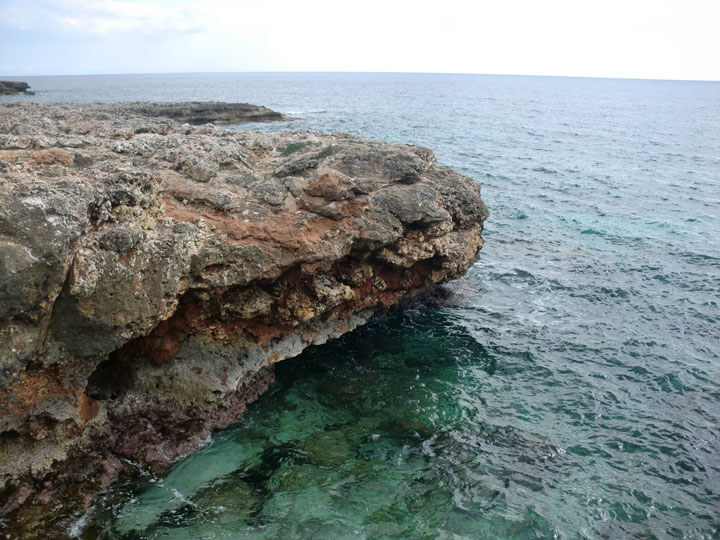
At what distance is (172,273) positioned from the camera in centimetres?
1036

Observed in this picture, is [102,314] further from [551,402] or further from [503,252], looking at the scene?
[503,252]

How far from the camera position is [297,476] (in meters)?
11.2

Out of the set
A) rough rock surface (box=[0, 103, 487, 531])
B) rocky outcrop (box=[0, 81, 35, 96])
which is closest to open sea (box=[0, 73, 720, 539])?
rough rock surface (box=[0, 103, 487, 531])

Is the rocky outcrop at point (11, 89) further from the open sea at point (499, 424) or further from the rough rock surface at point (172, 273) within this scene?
the open sea at point (499, 424)

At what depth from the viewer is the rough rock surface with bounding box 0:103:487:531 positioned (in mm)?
9039

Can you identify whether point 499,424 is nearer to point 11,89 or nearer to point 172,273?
point 172,273

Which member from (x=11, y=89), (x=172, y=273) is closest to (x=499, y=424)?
(x=172, y=273)

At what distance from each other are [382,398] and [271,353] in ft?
10.9

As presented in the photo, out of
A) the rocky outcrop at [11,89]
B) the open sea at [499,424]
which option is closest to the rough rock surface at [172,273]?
the open sea at [499,424]

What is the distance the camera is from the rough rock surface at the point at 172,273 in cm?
904

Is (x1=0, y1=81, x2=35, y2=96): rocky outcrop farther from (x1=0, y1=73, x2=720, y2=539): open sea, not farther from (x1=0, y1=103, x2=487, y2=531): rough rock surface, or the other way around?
(x1=0, y1=73, x2=720, y2=539): open sea

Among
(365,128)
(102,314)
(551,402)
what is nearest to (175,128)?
(102,314)

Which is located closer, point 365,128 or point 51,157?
point 51,157

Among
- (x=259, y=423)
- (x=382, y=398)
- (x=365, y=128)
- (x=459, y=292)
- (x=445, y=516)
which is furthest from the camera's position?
(x=365, y=128)
